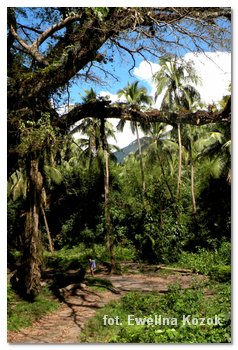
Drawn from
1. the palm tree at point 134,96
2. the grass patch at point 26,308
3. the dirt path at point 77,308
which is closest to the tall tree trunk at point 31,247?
the grass patch at point 26,308

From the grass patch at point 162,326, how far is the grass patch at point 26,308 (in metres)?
0.77

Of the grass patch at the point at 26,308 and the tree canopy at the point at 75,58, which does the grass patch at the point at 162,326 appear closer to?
the grass patch at the point at 26,308

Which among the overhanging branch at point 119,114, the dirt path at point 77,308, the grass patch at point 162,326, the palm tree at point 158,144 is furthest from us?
the palm tree at point 158,144

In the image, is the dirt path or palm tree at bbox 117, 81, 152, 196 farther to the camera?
palm tree at bbox 117, 81, 152, 196

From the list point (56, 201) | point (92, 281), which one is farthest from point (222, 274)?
point (56, 201)

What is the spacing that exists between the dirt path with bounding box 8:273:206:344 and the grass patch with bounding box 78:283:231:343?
23cm

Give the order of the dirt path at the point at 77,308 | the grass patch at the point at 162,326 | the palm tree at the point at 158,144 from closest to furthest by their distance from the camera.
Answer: the grass patch at the point at 162,326 < the dirt path at the point at 77,308 < the palm tree at the point at 158,144

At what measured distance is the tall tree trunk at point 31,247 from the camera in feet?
22.7

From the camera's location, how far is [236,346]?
4211 millimetres

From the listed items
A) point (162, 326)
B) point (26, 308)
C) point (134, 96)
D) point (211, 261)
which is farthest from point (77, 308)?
point (211, 261)

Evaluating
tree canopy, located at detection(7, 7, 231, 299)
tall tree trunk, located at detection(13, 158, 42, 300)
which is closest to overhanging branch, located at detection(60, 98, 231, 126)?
tree canopy, located at detection(7, 7, 231, 299)

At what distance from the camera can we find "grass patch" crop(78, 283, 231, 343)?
425 centimetres

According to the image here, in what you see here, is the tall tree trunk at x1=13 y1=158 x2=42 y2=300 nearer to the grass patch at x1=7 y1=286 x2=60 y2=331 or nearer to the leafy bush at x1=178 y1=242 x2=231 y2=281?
the grass patch at x1=7 y1=286 x2=60 y2=331
